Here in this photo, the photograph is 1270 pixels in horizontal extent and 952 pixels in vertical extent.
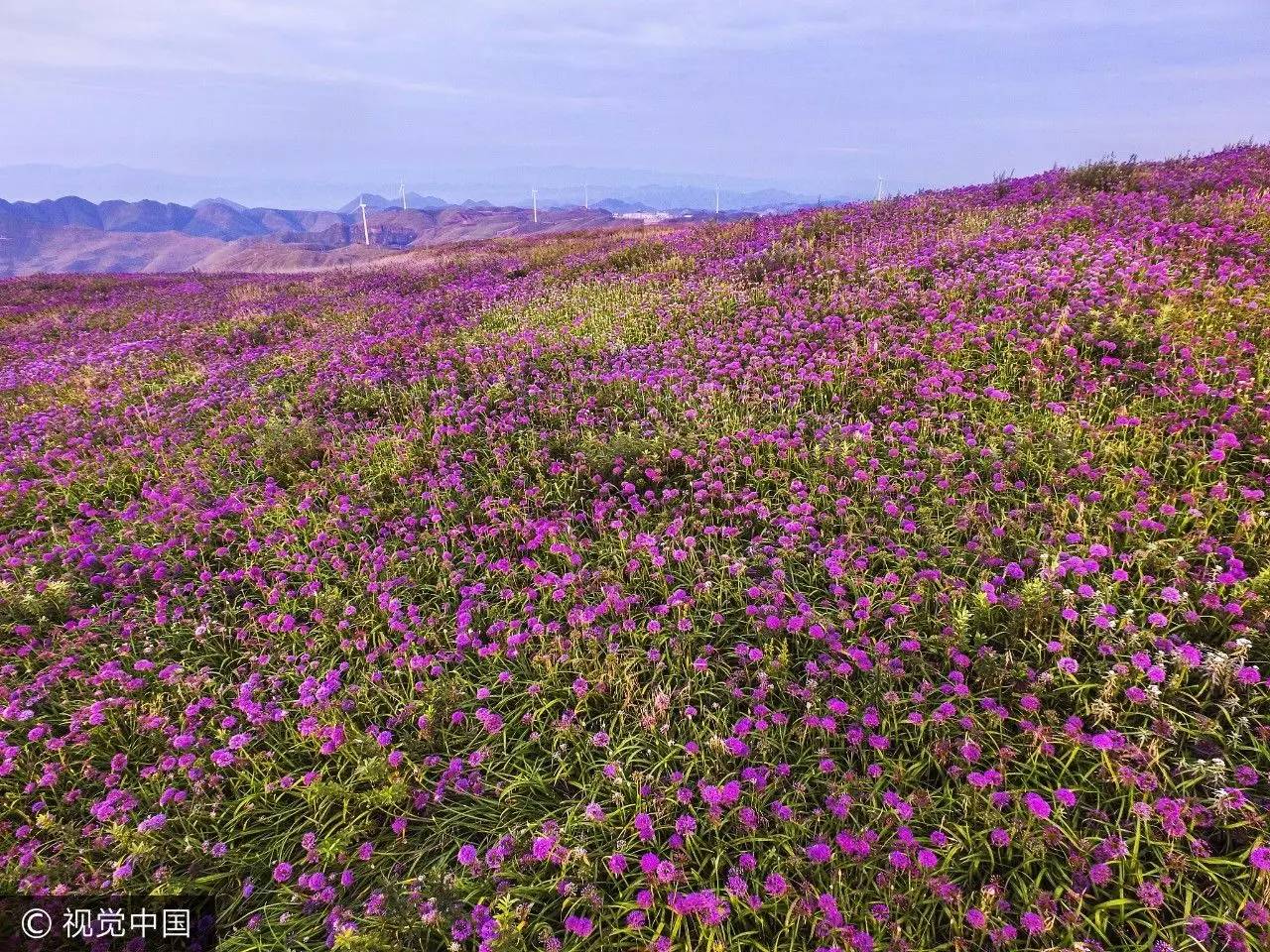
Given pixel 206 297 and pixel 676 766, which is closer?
pixel 676 766

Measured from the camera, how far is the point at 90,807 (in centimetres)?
356

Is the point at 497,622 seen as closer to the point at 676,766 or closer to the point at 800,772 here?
the point at 676,766

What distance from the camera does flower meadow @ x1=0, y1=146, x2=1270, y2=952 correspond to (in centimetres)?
284

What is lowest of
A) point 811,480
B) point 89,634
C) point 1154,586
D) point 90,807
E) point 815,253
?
point 90,807

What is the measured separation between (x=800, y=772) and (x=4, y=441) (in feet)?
38.1

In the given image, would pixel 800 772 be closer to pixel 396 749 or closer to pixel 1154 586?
pixel 396 749

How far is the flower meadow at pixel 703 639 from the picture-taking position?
2842 mm

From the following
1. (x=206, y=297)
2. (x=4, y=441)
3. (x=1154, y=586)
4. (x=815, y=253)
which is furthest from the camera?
(x=206, y=297)

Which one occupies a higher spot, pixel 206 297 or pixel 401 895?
pixel 206 297

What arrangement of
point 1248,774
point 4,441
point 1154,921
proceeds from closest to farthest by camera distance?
point 1154,921 < point 1248,774 < point 4,441

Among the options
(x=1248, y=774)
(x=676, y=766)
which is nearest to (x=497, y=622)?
(x=676, y=766)

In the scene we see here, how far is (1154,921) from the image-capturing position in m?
2.54

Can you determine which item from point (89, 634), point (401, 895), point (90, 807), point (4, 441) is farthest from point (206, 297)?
point (401, 895)

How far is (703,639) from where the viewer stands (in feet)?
13.8
